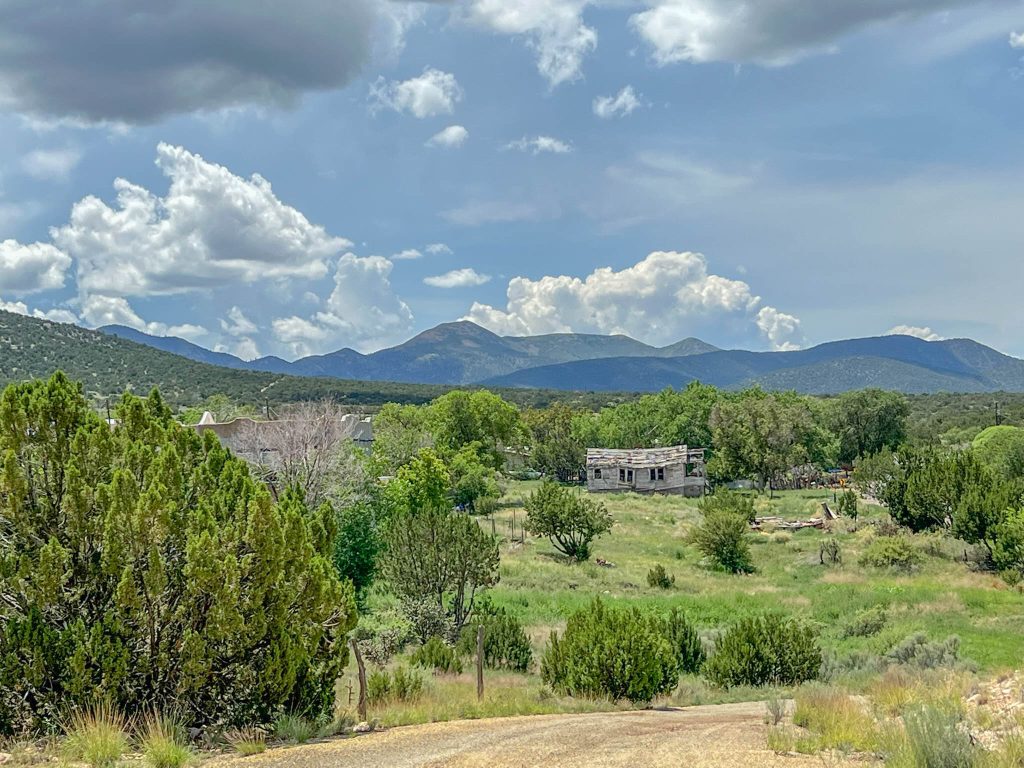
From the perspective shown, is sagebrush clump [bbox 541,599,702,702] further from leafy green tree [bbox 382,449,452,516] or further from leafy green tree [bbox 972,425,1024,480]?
leafy green tree [bbox 972,425,1024,480]

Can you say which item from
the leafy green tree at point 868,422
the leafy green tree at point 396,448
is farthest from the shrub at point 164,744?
the leafy green tree at point 868,422

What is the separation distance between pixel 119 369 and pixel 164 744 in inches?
6241

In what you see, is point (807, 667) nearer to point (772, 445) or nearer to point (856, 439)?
point (772, 445)

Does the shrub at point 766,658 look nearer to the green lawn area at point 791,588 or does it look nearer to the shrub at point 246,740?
the green lawn area at point 791,588

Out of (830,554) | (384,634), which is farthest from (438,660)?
(830,554)

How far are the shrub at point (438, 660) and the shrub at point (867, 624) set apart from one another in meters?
13.3

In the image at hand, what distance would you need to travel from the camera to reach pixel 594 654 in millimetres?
15625

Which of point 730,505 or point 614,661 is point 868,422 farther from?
point 614,661

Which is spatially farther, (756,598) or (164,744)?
(756,598)

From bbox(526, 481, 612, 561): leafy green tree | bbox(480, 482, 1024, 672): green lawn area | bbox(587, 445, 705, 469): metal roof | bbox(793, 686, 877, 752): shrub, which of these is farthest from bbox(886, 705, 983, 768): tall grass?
bbox(587, 445, 705, 469): metal roof

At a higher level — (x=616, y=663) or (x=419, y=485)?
(x=419, y=485)

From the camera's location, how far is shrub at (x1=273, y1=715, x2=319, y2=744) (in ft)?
32.6

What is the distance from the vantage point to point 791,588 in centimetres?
3319

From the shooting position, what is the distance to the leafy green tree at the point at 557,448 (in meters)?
85.6
